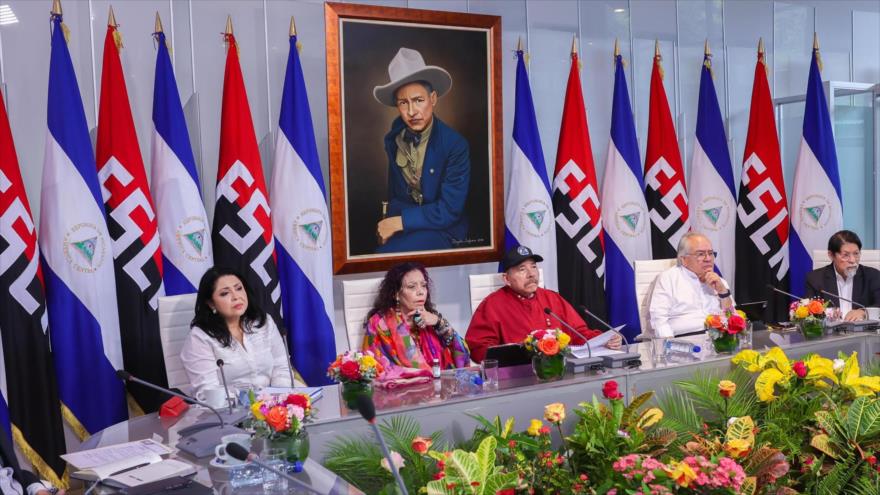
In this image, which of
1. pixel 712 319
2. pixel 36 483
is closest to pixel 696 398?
pixel 712 319

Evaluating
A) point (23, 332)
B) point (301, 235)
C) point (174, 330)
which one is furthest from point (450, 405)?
point (23, 332)

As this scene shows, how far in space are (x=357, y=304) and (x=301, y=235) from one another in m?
0.77

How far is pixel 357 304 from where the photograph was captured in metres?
3.82

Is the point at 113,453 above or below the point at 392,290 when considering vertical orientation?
below

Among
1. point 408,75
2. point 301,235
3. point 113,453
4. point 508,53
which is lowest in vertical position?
point 113,453

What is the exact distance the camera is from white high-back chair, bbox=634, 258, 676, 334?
14.6 feet

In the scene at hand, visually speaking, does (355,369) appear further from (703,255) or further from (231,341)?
(703,255)

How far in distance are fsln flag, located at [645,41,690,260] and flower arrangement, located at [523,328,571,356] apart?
2.91 meters

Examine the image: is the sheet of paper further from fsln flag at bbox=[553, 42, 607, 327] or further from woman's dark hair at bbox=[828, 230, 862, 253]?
woman's dark hair at bbox=[828, 230, 862, 253]

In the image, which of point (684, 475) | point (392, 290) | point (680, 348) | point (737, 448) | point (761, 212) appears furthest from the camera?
point (761, 212)

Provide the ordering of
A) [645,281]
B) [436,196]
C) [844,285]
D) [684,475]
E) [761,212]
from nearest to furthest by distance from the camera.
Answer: [684,475]
[645,281]
[844,285]
[436,196]
[761,212]

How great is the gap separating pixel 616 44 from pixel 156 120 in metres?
3.08

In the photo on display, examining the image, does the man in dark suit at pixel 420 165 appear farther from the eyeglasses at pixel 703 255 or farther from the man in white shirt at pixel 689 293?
the eyeglasses at pixel 703 255

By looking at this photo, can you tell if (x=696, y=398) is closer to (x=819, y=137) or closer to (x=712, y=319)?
(x=712, y=319)
